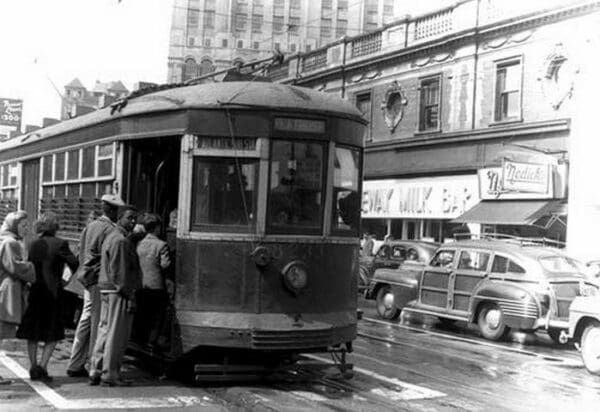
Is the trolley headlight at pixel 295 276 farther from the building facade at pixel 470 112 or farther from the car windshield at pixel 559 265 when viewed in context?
the building facade at pixel 470 112

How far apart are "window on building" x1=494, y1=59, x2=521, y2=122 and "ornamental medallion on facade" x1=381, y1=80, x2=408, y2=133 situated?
4464 mm

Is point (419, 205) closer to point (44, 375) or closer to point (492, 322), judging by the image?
point (492, 322)

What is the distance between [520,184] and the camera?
2125 cm

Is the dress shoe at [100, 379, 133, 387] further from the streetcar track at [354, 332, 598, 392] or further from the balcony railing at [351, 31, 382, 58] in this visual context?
the balcony railing at [351, 31, 382, 58]

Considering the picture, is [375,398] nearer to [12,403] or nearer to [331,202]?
[331,202]

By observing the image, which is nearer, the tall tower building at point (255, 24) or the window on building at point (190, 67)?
the window on building at point (190, 67)

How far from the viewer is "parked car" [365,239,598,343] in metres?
13.1

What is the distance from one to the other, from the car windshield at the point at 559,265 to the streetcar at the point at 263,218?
5.84 meters

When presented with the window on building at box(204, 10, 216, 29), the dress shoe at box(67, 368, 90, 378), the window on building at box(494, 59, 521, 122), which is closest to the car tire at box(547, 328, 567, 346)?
the dress shoe at box(67, 368, 90, 378)

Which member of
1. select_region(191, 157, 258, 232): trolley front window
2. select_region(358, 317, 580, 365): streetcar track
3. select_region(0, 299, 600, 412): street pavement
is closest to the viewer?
select_region(0, 299, 600, 412): street pavement

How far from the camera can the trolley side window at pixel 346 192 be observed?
8.60 meters

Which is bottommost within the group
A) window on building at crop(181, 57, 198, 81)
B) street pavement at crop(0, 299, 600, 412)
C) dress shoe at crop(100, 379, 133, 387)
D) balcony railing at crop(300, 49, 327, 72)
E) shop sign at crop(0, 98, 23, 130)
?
street pavement at crop(0, 299, 600, 412)

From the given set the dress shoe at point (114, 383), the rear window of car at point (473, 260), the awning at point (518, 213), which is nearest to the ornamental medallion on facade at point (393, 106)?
the awning at point (518, 213)

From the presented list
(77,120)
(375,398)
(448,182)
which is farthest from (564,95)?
(375,398)
